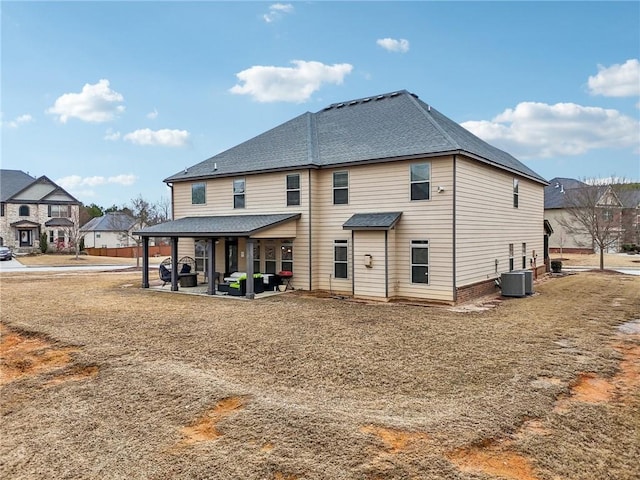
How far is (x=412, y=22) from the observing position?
1722 centimetres

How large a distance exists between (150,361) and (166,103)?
73.3 ft

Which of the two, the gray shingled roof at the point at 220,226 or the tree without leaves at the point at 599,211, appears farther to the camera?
the tree without leaves at the point at 599,211

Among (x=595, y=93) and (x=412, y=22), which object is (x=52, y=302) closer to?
(x=412, y=22)

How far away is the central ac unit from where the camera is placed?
14.4m

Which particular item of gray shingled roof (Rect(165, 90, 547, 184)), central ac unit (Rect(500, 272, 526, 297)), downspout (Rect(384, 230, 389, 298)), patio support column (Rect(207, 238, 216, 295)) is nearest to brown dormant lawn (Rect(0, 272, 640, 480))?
downspout (Rect(384, 230, 389, 298))

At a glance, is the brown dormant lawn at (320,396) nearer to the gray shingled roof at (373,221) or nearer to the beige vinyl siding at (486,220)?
the beige vinyl siding at (486,220)

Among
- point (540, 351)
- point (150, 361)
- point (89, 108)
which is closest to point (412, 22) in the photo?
point (540, 351)

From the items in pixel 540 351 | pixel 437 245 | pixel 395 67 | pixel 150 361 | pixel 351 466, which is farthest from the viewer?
pixel 395 67

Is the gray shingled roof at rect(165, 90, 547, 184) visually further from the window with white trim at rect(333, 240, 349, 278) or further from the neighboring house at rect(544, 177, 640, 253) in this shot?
the neighboring house at rect(544, 177, 640, 253)

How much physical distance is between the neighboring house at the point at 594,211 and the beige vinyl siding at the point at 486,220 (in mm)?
12822

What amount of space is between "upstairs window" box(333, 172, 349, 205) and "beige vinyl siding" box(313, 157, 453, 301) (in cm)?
15

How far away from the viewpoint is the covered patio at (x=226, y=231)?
13766 millimetres

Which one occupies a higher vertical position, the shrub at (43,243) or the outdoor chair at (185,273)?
the shrub at (43,243)

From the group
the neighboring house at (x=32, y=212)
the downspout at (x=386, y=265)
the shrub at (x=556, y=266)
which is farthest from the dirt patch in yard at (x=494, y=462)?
the neighboring house at (x=32, y=212)
